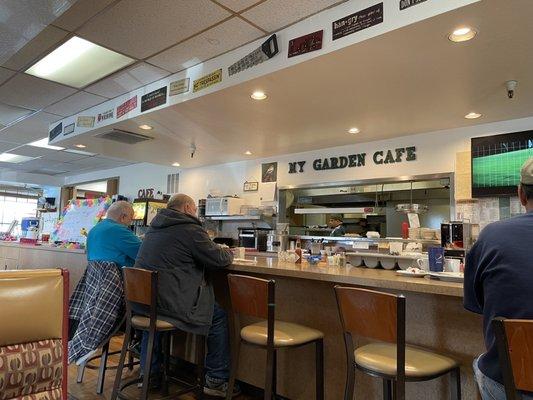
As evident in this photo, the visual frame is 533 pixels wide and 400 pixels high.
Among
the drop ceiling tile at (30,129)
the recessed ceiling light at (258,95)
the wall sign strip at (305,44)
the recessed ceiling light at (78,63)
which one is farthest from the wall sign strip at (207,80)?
the drop ceiling tile at (30,129)

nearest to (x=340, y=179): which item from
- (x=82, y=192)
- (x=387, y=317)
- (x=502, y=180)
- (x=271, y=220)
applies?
(x=271, y=220)

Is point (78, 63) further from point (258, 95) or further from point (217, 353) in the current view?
point (217, 353)

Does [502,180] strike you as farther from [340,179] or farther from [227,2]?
[227,2]

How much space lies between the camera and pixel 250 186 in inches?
257

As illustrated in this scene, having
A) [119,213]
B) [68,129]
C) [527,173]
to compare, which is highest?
[68,129]

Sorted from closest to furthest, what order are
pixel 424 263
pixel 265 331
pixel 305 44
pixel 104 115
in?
1. pixel 265 331
2. pixel 424 263
3. pixel 305 44
4. pixel 104 115

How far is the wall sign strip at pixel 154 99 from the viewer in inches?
157

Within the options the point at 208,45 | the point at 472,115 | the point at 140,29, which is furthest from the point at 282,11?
the point at 472,115

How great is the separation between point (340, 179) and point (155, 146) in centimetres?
270

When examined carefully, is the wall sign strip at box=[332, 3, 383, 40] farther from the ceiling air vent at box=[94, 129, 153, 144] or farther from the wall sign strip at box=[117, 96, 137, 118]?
the ceiling air vent at box=[94, 129, 153, 144]

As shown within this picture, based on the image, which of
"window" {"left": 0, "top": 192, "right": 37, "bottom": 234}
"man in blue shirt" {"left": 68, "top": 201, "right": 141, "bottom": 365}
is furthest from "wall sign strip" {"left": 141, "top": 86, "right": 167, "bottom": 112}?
"window" {"left": 0, "top": 192, "right": 37, "bottom": 234}

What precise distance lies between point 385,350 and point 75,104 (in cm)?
462

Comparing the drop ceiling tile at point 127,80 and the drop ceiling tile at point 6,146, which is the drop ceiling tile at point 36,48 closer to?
the drop ceiling tile at point 127,80

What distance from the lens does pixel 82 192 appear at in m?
11.3
